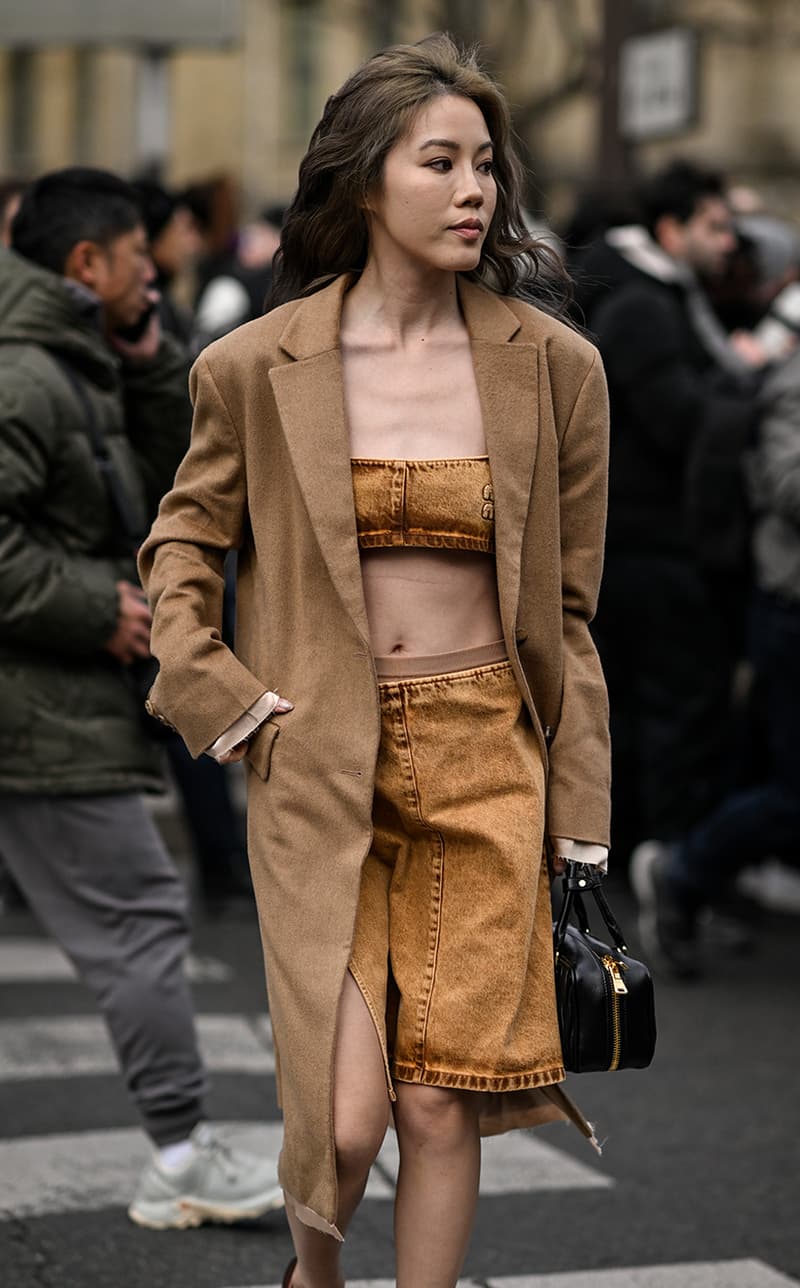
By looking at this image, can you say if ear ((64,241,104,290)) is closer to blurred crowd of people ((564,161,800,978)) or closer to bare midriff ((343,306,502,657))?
bare midriff ((343,306,502,657))

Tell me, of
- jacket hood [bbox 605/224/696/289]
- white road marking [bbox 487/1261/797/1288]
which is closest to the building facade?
jacket hood [bbox 605/224/696/289]

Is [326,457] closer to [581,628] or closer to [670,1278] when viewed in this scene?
[581,628]

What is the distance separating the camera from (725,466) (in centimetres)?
786

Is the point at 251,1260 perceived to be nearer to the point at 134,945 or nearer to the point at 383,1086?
the point at 134,945

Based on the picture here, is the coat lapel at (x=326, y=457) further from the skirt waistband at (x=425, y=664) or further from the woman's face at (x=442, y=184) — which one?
the woman's face at (x=442, y=184)

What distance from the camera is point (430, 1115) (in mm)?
3680

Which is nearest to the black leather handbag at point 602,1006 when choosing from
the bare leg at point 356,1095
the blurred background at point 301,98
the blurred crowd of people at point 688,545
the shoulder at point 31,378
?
the bare leg at point 356,1095

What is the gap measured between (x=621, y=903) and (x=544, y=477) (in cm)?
545

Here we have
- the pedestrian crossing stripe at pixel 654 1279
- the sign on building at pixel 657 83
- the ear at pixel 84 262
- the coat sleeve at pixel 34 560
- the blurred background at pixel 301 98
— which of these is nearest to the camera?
the pedestrian crossing stripe at pixel 654 1279

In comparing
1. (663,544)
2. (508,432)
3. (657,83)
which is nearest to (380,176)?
(508,432)

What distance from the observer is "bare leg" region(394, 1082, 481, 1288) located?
145 inches

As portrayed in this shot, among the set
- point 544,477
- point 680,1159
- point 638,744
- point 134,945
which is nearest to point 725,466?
point 638,744

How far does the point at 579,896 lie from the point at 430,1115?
0.42 meters

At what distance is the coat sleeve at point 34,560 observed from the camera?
4.82 meters
